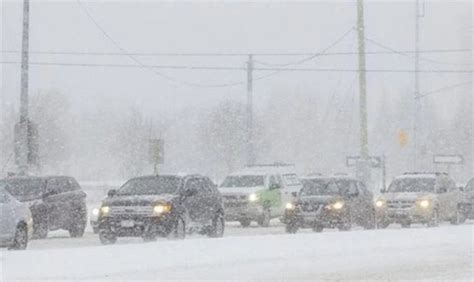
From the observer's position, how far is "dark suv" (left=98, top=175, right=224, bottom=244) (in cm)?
2356

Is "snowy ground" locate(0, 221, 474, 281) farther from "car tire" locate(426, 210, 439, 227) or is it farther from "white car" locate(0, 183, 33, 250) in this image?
"car tire" locate(426, 210, 439, 227)

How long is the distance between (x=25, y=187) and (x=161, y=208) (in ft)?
19.4

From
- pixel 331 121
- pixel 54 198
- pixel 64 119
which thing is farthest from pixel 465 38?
pixel 54 198

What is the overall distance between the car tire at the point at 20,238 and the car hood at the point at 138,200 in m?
2.37

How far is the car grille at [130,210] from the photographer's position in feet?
77.5

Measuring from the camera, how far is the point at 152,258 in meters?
16.0

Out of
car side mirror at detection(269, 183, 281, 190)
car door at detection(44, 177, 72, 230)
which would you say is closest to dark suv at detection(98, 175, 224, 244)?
car door at detection(44, 177, 72, 230)

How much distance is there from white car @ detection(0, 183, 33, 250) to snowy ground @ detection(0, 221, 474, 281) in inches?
165

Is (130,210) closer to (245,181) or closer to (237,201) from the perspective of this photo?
(237,201)

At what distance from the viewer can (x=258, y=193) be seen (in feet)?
113

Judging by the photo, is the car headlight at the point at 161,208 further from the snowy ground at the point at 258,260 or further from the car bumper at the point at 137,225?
the snowy ground at the point at 258,260

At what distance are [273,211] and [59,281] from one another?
2168 centimetres

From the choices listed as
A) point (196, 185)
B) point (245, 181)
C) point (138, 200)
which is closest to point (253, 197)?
point (245, 181)

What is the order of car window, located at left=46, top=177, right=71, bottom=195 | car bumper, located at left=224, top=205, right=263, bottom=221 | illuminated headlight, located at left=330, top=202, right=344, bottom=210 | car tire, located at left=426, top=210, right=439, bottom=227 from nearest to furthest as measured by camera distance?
car window, located at left=46, top=177, right=71, bottom=195
illuminated headlight, located at left=330, top=202, right=344, bottom=210
car tire, located at left=426, top=210, right=439, bottom=227
car bumper, located at left=224, top=205, right=263, bottom=221
